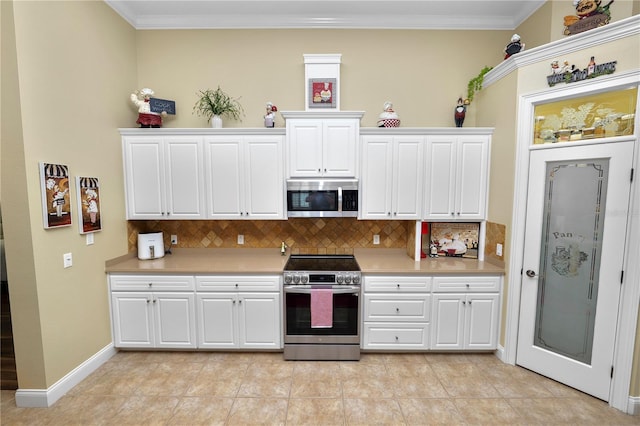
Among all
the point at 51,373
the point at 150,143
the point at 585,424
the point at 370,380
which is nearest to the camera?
the point at 585,424

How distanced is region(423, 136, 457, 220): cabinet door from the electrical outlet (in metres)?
3.58

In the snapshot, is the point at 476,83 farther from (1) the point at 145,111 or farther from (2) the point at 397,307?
(1) the point at 145,111

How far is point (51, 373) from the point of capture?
228cm

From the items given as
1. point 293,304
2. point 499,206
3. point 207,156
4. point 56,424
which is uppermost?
point 207,156

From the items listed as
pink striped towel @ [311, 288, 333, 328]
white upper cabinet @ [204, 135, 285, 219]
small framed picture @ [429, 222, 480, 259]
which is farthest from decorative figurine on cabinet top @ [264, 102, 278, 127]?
small framed picture @ [429, 222, 480, 259]

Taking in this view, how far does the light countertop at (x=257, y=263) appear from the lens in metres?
2.85

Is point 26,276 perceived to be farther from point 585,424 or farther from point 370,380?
point 585,424

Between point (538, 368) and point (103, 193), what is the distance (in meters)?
4.76

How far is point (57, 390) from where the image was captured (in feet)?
7.59

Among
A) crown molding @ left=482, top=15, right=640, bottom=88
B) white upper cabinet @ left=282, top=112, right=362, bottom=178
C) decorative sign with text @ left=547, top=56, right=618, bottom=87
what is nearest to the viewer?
crown molding @ left=482, top=15, right=640, bottom=88

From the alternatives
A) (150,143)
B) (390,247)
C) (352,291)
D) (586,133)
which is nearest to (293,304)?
(352,291)

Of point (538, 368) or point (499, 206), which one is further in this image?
point (499, 206)

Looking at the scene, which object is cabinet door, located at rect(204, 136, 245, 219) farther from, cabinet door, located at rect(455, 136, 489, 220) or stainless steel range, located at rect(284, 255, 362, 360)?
cabinet door, located at rect(455, 136, 489, 220)

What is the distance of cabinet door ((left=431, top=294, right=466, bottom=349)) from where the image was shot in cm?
288
